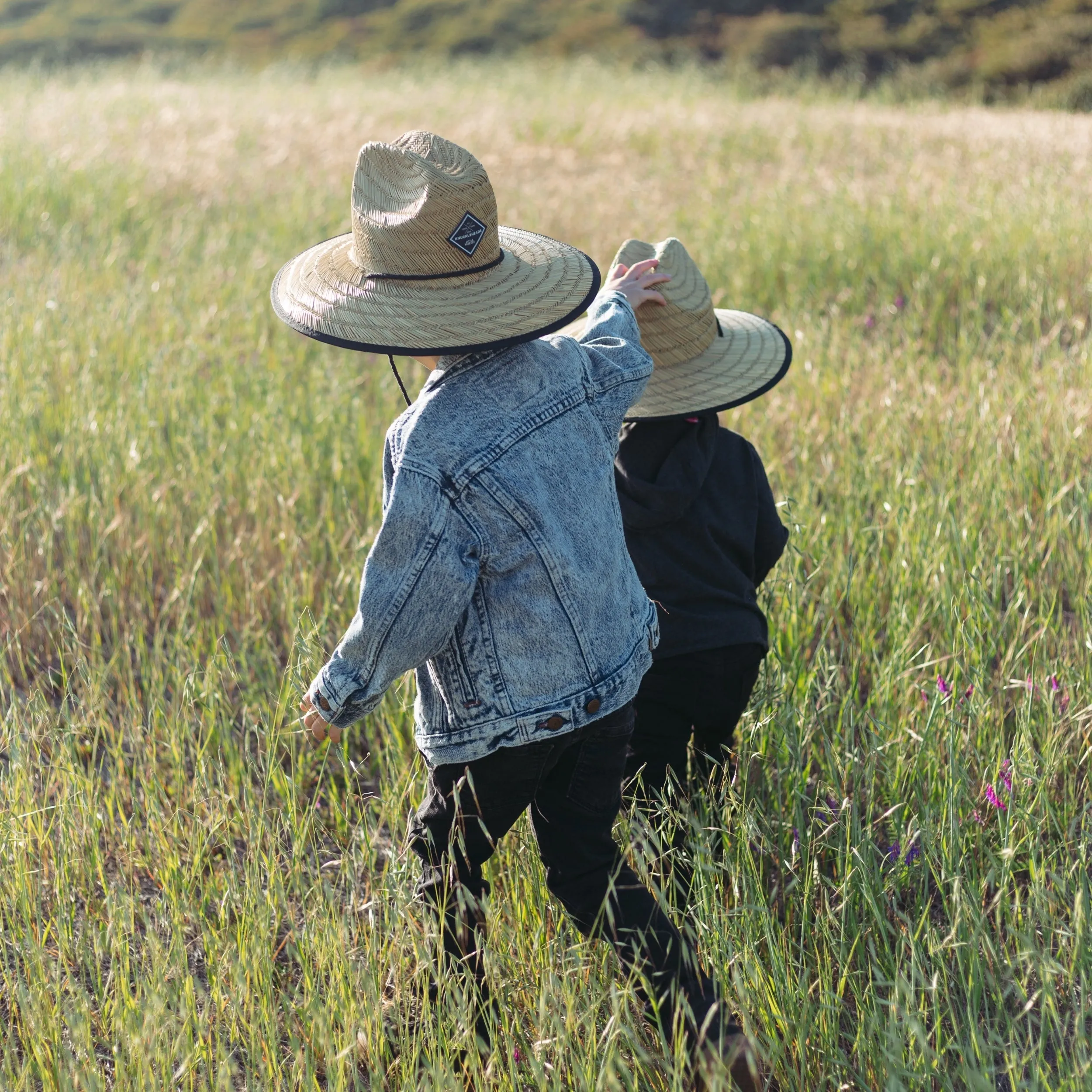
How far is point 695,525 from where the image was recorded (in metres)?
1.73

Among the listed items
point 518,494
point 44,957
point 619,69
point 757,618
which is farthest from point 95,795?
point 619,69

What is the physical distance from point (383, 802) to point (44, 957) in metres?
0.63

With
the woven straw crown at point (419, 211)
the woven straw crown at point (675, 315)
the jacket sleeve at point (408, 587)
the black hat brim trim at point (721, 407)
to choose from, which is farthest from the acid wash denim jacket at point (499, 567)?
the woven straw crown at point (675, 315)

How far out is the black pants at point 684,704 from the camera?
1732mm

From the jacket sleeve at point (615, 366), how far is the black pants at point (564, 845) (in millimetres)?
432

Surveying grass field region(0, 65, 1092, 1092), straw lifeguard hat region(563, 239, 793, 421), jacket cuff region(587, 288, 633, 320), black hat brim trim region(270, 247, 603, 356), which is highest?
black hat brim trim region(270, 247, 603, 356)

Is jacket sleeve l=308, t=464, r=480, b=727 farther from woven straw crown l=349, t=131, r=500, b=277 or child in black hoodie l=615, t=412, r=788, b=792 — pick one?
child in black hoodie l=615, t=412, r=788, b=792

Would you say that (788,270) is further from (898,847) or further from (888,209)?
(898,847)

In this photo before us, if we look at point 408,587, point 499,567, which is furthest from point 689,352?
point 408,587

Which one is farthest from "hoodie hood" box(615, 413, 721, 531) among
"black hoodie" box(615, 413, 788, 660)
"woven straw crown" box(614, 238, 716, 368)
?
"woven straw crown" box(614, 238, 716, 368)

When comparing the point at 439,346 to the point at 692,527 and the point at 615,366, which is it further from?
the point at 692,527

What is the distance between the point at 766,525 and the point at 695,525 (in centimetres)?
Result: 17

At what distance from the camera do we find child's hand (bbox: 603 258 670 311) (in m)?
1.77

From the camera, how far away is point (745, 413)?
3391 mm
